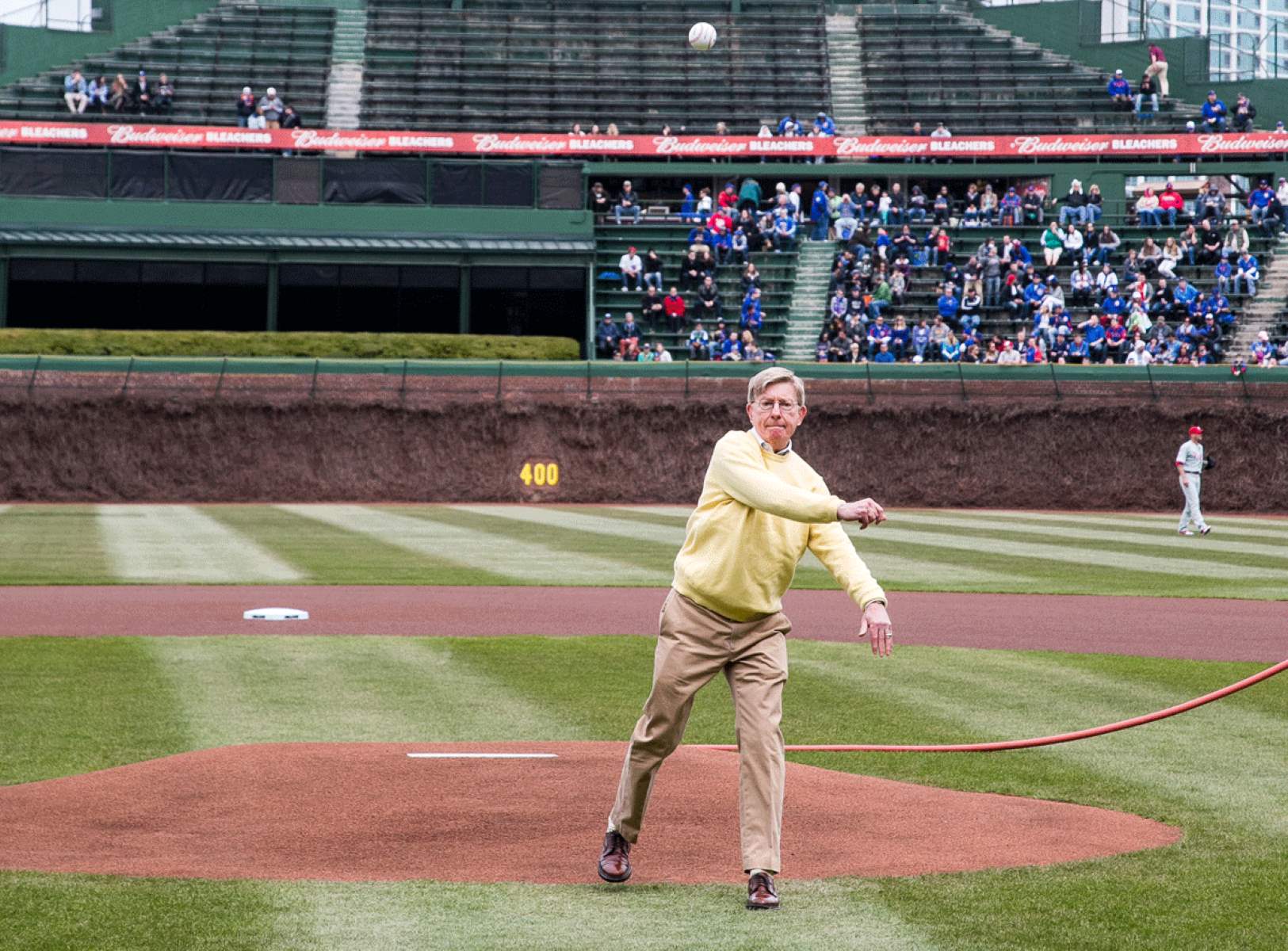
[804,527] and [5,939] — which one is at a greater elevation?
[804,527]

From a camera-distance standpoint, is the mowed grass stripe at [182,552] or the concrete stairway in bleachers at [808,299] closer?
the mowed grass stripe at [182,552]

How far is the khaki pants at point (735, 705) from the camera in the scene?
5.99 metres

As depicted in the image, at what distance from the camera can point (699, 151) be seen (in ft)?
151

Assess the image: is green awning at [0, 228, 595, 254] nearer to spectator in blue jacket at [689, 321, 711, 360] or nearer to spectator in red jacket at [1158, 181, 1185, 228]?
spectator in blue jacket at [689, 321, 711, 360]

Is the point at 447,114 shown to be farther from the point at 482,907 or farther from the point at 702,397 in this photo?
the point at 482,907

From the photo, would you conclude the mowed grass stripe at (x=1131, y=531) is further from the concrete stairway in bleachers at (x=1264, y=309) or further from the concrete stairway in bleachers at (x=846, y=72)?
the concrete stairway in bleachers at (x=846, y=72)

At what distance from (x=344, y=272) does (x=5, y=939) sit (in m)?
38.9

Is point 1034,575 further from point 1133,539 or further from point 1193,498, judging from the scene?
point 1193,498

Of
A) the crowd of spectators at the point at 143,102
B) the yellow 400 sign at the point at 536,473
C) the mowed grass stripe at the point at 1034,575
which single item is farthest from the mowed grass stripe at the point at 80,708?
the crowd of spectators at the point at 143,102

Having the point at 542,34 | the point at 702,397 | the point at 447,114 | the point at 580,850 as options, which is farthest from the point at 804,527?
the point at 542,34

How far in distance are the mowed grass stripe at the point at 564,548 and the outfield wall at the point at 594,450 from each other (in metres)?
3.24

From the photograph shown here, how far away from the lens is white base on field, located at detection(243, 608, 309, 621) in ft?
47.8

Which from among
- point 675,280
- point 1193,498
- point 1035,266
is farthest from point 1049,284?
point 1193,498

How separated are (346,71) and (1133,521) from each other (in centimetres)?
3228
